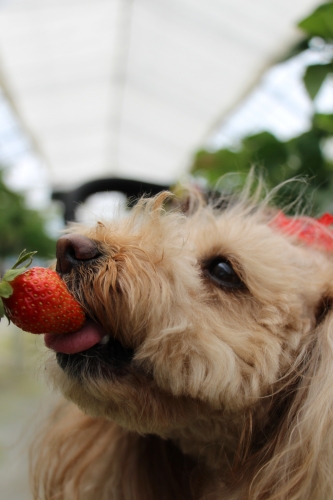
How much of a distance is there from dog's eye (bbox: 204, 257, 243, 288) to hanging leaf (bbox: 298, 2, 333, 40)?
1.02 metres

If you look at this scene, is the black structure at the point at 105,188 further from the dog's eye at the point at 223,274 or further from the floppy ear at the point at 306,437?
the floppy ear at the point at 306,437

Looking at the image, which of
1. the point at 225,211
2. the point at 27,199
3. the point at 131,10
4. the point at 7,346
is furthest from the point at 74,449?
the point at 131,10

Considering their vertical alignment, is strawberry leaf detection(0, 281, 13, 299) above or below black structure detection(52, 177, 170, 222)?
above

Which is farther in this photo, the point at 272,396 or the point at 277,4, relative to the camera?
the point at 277,4

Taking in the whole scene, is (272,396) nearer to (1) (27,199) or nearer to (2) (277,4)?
(1) (27,199)

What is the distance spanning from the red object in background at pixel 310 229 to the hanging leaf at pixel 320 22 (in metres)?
0.78

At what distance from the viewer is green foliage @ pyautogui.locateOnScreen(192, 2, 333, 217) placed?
1.72m

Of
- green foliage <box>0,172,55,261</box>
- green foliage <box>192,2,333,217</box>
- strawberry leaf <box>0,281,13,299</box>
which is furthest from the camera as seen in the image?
green foliage <box>0,172,55,261</box>

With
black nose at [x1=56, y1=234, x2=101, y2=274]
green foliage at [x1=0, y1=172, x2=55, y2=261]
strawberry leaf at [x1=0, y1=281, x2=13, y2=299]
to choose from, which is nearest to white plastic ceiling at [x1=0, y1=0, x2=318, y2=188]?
green foliage at [x1=0, y1=172, x2=55, y2=261]

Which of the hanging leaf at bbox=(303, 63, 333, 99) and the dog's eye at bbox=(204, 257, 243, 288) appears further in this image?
the hanging leaf at bbox=(303, 63, 333, 99)

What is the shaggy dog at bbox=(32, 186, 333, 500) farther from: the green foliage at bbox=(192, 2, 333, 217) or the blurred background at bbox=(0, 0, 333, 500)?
the green foliage at bbox=(192, 2, 333, 217)

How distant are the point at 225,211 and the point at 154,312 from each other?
0.51 metres

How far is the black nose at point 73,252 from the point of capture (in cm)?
105

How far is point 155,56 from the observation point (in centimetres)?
863
